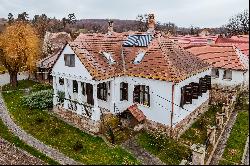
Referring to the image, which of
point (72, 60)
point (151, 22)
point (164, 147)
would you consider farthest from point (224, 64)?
point (72, 60)

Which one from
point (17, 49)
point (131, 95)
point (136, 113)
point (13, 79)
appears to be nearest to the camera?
point (136, 113)

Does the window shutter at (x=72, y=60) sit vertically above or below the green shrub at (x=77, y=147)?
above

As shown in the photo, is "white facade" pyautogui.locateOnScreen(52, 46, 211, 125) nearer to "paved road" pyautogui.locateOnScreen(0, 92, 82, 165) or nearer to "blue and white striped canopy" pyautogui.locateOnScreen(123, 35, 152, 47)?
"blue and white striped canopy" pyautogui.locateOnScreen(123, 35, 152, 47)

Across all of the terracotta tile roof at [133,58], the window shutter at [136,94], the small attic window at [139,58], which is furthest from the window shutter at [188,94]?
the small attic window at [139,58]

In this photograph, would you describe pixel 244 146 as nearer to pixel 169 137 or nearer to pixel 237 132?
pixel 237 132

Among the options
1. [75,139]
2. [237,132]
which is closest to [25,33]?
[75,139]

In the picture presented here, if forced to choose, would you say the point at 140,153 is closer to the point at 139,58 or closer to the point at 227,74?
the point at 139,58

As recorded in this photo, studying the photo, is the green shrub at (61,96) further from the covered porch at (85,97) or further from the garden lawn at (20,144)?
the garden lawn at (20,144)
